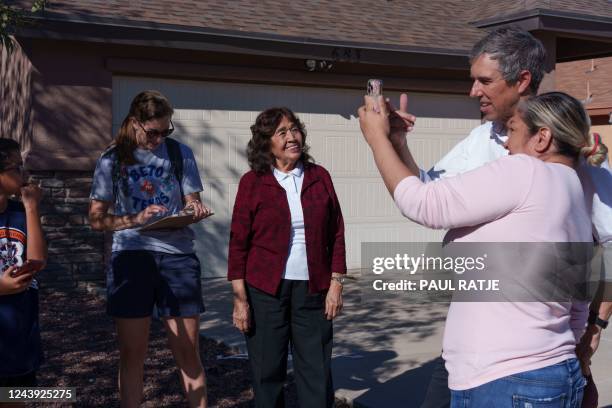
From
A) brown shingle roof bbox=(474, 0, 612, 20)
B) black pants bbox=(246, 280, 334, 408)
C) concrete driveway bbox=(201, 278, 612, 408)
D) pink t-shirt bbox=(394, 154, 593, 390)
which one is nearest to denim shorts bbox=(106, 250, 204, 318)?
black pants bbox=(246, 280, 334, 408)

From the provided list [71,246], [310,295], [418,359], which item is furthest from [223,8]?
[310,295]

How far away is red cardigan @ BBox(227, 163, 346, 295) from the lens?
14.0ft

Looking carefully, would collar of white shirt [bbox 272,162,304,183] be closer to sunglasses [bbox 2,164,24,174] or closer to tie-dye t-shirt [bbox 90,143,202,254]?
tie-dye t-shirt [bbox 90,143,202,254]

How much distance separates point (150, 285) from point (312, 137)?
669 centimetres

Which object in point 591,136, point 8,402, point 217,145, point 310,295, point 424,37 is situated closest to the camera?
point 591,136

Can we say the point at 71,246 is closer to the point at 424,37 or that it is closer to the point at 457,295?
the point at 424,37

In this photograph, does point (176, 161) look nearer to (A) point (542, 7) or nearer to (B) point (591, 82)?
(A) point (542, 7)

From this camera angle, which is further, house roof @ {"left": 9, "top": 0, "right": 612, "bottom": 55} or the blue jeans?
house roof @ {"left": 9, "top": 0, "right": 612, "bottom": 55}

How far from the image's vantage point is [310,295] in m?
4.30

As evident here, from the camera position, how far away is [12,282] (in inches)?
138

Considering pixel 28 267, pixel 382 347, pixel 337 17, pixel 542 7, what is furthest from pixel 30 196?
pixel 542 7

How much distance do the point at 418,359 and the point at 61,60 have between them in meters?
5.52

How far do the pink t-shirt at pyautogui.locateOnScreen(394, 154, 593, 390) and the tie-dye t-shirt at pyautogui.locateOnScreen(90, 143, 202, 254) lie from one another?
7.53ft

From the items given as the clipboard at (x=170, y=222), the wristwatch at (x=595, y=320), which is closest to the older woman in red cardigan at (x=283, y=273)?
the clipboard at (x=170, y=222)
